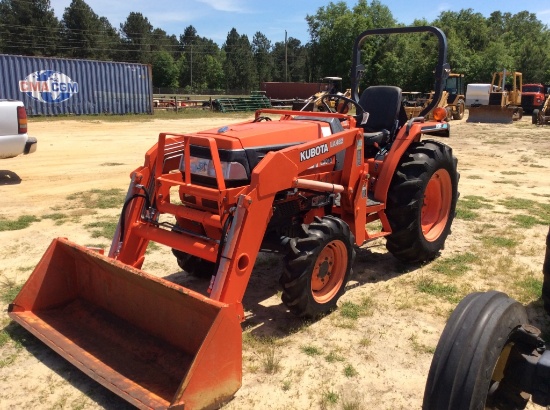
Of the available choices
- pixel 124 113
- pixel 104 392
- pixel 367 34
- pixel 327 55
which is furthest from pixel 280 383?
pixel 327 55

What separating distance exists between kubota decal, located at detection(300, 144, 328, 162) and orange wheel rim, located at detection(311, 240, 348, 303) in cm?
68

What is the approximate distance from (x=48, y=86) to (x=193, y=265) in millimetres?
21126

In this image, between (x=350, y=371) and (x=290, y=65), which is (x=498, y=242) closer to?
(x=350, y=371)

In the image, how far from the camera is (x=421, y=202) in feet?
16.5

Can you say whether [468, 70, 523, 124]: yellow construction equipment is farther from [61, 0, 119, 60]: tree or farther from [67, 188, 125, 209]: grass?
[61, 0, 119, 60]: tree

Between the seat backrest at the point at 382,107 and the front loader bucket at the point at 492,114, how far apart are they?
66.8 ft

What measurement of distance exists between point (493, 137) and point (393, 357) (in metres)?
15.9

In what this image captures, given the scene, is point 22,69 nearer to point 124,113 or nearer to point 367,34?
point 124,113

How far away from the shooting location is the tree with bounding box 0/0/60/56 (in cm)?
6481

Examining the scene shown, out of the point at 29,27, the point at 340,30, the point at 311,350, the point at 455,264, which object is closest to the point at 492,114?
the point at 455,264

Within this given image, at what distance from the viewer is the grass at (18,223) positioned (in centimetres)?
637

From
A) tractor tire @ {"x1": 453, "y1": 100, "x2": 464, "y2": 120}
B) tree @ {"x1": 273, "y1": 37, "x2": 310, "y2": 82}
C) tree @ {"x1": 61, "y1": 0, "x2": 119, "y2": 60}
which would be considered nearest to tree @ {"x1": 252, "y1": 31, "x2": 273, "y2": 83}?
tree @ {"x1": 273, "y1": 37, "x2": 310, "y2": 82}

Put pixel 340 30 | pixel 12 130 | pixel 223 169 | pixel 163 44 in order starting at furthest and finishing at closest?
pixel 163 44, pixel 340 30, pixel 12 130, pixel 223 169

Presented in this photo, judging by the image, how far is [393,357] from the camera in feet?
11.9
